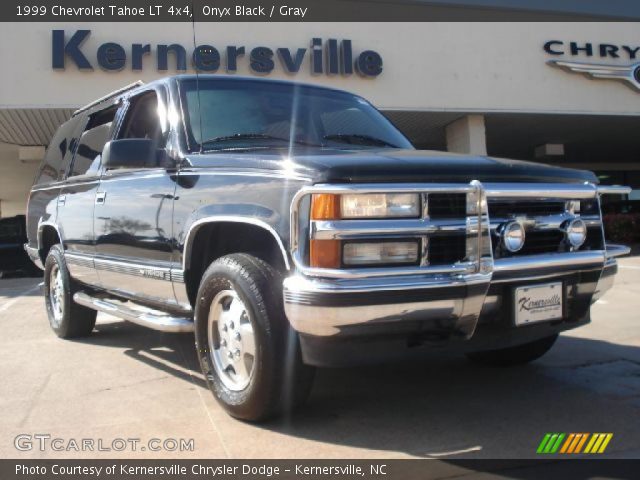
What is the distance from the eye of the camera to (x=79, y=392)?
383cm

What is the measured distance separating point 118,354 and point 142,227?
146cm

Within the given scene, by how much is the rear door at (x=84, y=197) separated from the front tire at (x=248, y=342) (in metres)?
1.76

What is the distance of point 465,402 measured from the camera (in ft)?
11.3

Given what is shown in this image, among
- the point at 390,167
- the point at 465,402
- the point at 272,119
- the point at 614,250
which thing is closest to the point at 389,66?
the point at 272,119

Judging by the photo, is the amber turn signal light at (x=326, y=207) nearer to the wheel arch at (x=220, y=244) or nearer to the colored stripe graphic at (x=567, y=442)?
the wheel arch at (x=220, y=244)

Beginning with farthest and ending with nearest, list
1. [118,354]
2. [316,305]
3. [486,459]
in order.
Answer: [118,354], [486,459], [316,305]

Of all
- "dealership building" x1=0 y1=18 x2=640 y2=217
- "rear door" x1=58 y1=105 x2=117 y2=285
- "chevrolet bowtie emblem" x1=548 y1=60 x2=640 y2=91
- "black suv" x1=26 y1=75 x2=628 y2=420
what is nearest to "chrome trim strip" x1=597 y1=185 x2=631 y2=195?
"black suv" x1=26 y1=75 x2=628 y2=420

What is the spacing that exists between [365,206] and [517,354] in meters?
2.08

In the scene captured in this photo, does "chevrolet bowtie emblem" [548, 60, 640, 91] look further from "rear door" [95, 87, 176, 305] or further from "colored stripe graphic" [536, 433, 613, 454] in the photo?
"colored stripe graphic" [536, 433, 613, 454]

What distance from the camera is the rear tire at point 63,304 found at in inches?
206

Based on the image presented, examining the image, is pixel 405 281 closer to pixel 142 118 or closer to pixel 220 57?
pixel 142 118

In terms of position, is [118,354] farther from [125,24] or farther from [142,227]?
[125,24]

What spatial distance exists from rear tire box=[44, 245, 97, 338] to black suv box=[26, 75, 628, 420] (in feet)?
3.38
